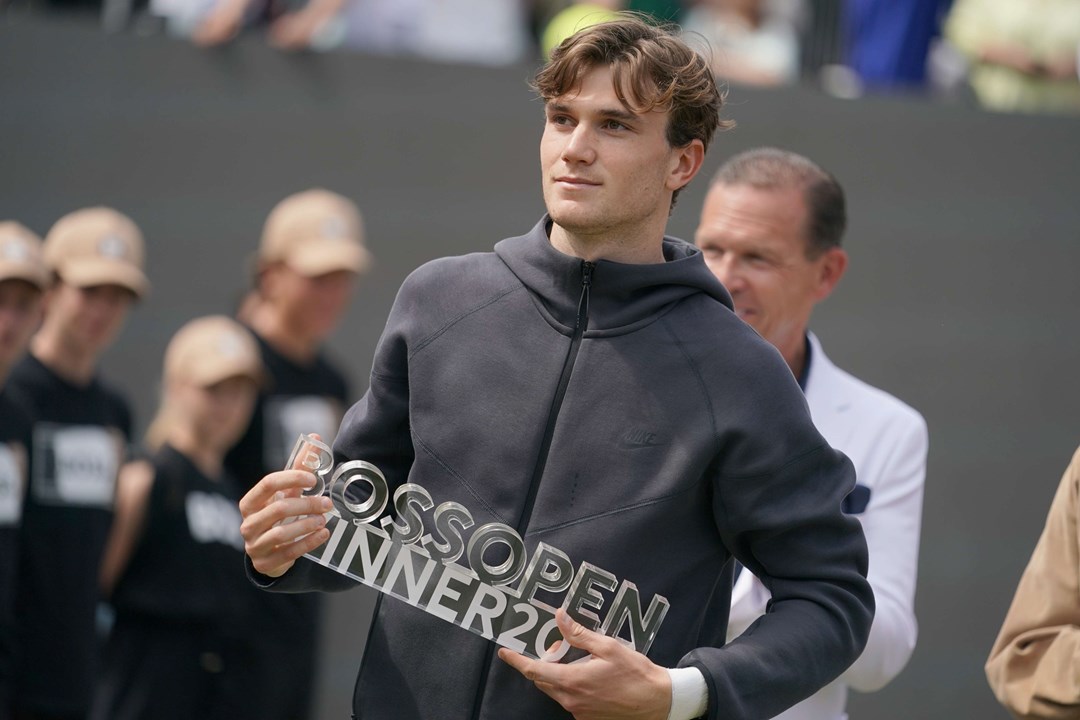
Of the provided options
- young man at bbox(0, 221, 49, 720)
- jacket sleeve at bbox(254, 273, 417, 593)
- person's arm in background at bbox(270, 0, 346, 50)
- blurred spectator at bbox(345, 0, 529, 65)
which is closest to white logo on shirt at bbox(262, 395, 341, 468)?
young man at bbox(0, 221, 49, 720)

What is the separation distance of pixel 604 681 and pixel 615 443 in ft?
1.10

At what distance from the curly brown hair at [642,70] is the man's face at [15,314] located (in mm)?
3024

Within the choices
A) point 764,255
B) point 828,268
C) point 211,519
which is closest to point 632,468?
point 764,255

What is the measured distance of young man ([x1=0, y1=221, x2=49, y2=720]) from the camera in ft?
16.3

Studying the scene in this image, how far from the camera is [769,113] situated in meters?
7.11

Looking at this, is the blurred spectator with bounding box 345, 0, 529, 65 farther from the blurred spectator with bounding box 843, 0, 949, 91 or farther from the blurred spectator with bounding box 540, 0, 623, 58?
the blurred spectator with bounding box 843, 0, 949, 91

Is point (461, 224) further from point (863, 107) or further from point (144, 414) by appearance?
point (863, 107)

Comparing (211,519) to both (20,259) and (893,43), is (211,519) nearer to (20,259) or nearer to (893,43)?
(20,259)

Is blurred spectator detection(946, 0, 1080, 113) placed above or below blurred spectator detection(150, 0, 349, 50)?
above

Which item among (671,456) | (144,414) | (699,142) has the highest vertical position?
(699,142)

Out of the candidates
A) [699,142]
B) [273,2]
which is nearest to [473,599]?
[699,142]

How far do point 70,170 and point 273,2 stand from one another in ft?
3.37

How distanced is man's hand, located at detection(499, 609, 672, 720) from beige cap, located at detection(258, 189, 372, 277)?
387cm

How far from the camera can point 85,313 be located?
5504 mm
